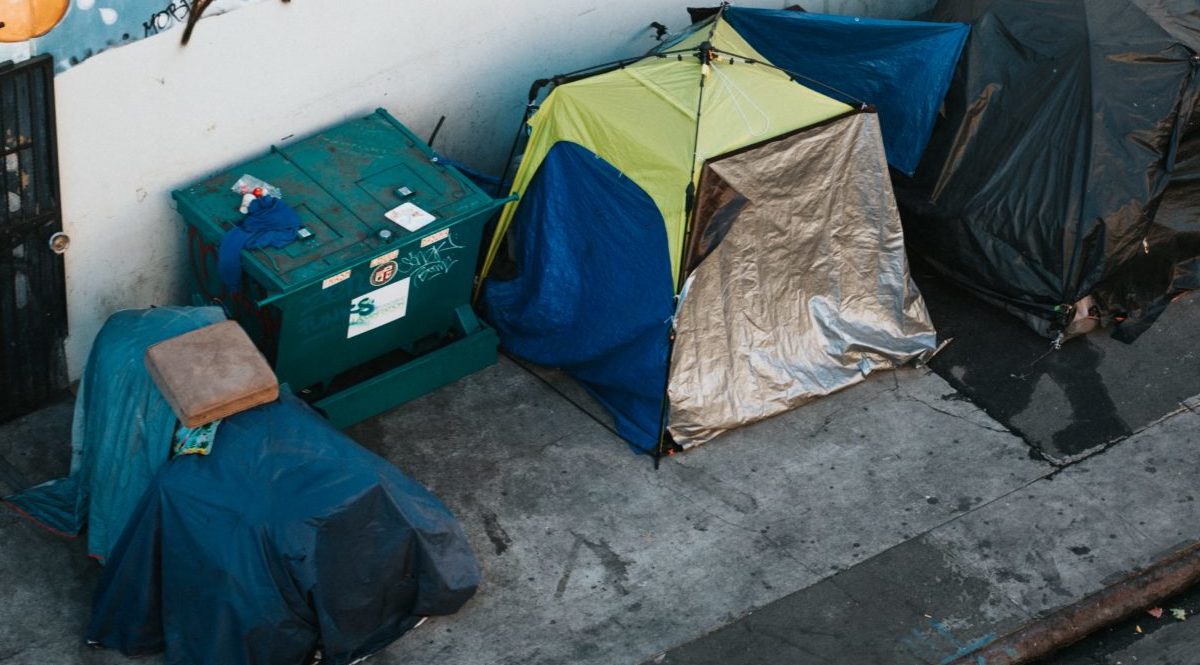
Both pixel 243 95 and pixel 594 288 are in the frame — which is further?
pixel 594 288

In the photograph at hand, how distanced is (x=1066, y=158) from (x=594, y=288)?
9.06ft

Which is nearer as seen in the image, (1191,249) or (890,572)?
(890,572)

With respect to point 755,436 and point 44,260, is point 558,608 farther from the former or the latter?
point 44,260

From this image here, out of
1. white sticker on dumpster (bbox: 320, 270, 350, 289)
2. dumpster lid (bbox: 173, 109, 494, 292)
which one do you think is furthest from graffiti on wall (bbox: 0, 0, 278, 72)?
white sticker on dumpster (bbox: 320, 270, 350, 289)

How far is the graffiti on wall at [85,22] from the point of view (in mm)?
6520

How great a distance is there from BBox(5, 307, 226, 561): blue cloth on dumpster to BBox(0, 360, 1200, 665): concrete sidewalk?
0.60ft

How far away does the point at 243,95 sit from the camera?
7500mm

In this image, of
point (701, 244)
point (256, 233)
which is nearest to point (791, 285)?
point (701, 244)

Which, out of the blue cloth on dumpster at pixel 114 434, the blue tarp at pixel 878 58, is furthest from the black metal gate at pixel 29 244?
the blue tarp at pixel 878 58

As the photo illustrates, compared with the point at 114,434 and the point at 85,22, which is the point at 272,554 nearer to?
the point at 114,434

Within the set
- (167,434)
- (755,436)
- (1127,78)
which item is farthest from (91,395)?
(1127,78)

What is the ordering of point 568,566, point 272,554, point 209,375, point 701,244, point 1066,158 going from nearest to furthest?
1. point 272,554
2. point 209,375
3. point 568,566
4. point 701,244
5. point 1066,158

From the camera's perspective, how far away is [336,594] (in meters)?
6.22

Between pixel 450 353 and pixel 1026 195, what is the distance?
335cm
